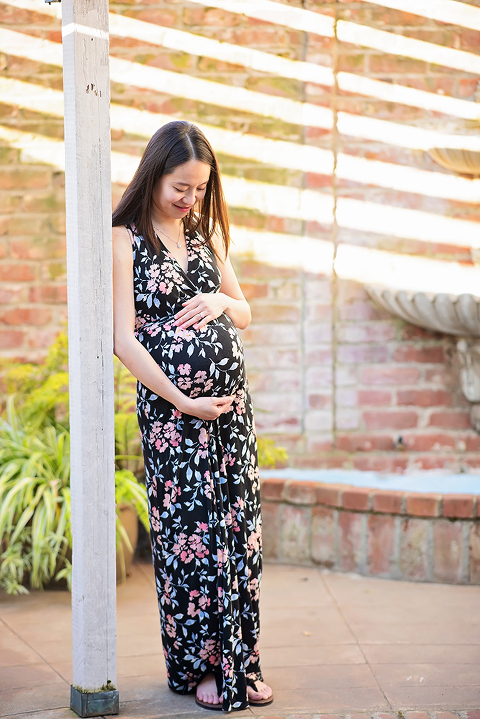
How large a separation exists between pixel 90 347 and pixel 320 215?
2.22m

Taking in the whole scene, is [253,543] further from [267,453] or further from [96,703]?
[267,453]

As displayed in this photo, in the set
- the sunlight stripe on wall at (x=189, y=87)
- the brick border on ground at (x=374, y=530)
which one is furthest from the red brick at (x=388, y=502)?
the sunlight stripe on wall at (x=189, y=87)

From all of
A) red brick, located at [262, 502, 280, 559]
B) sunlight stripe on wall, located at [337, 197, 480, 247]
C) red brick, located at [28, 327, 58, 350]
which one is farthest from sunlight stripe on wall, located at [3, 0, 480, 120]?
red brick, located at [262, 502, 280, 559]

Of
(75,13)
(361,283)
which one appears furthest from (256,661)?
(361,283)

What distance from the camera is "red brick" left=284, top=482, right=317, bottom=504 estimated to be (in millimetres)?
3707

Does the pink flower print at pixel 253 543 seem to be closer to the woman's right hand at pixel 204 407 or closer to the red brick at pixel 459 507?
the woman's right hand at pixel 204 407

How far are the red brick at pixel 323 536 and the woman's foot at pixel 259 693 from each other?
129cm

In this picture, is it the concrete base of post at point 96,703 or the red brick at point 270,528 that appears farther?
the red brick at point 270,528

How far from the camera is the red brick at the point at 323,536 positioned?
12.1 feet

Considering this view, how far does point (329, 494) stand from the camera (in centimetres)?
366

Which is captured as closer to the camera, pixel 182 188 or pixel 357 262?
pixel 182 188

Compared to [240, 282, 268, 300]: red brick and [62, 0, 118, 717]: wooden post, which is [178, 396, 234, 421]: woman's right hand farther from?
[240, 282, 268, 300]: red brick

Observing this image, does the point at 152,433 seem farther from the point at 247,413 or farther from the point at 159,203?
the point at 159,203

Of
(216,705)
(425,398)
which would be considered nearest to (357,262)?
(425,398)
